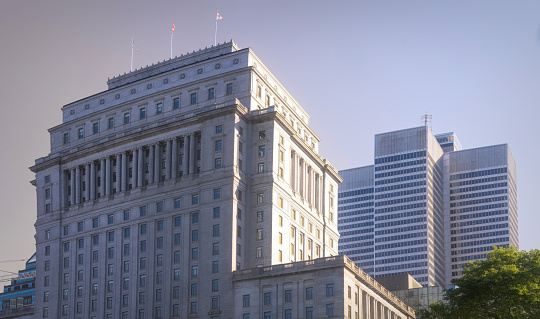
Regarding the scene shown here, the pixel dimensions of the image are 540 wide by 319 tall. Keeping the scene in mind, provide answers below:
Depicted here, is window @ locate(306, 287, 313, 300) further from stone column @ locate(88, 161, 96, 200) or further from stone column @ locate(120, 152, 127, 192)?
stone column @ locate(88, 161, 96, 200)

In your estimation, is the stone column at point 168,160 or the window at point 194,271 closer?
the window at point 194,271

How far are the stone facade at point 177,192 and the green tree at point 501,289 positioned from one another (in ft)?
124

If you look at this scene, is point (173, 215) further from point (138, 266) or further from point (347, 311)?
point (347, 311)

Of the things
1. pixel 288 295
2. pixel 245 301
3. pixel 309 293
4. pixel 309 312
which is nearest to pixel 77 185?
pixel 245 301

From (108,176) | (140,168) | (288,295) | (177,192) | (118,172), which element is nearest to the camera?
(288,295)

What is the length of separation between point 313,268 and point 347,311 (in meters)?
9.13

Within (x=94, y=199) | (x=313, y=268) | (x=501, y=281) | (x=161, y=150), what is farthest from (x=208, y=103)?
(x=501, y=281)

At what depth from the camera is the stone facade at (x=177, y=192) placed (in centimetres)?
15988

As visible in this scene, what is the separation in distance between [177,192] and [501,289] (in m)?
64.0

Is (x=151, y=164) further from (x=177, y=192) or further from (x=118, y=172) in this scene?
(x=177, y=192)

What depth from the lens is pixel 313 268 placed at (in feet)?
481

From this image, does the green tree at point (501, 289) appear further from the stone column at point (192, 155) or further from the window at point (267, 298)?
the stone column at point (192, 155)

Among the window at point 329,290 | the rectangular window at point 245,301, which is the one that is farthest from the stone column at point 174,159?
the window at point 329,290

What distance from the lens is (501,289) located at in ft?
433
